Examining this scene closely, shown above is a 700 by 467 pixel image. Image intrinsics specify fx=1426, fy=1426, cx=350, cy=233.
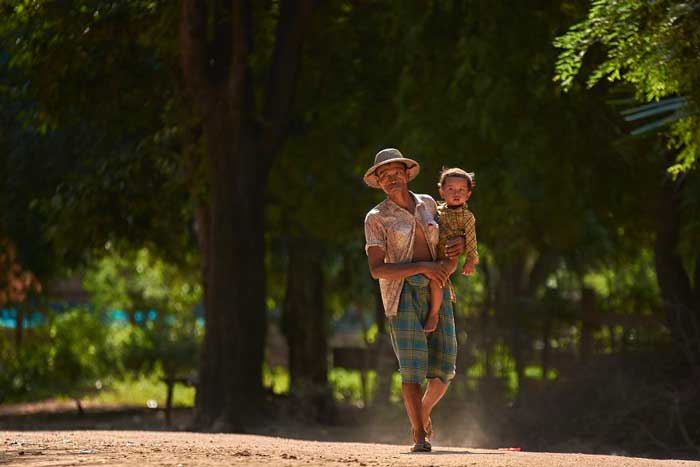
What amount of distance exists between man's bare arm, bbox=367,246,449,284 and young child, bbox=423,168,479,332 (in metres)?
0.07

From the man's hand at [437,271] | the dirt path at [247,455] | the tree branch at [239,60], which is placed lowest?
the dirt path at [247,455]

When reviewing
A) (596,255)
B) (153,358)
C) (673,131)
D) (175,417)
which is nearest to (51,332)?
(153,358)

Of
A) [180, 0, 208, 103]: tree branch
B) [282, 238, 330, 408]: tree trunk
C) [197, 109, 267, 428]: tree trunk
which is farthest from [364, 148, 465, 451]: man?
[282, 238, 330, 408]: tree trunk

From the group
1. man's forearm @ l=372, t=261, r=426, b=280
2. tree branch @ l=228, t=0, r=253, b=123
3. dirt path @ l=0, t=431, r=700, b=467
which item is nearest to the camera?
dirt path @ l=0, t=431, r=700, b=467

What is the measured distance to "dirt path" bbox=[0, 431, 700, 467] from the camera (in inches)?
323

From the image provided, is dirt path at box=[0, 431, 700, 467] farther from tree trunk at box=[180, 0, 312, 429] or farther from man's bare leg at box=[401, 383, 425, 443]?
tree trunk at box=[180, 0, 312, 429]

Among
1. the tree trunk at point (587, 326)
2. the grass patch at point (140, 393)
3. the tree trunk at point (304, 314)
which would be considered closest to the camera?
the tree trunk at point (587, 326)

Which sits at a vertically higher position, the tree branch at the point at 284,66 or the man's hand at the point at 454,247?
the tree branch at the point at 284,66

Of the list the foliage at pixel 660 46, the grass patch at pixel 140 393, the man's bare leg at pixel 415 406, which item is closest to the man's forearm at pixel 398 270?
the man's bare leg at pixel 415 406

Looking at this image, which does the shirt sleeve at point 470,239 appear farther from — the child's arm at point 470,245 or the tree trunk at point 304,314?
the tree trunk at point 304,314

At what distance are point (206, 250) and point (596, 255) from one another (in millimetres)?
7747

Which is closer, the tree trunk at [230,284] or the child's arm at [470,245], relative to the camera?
the child's arm at [470,245]

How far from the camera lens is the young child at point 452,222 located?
8.86 meters

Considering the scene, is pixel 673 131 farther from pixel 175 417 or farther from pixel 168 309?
pixel 168 309
